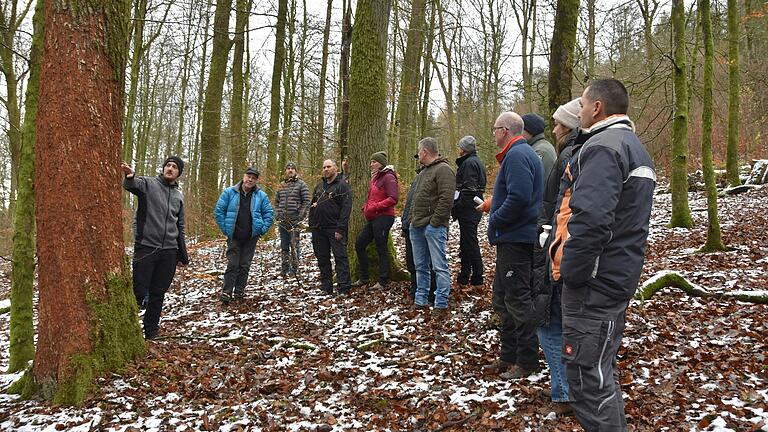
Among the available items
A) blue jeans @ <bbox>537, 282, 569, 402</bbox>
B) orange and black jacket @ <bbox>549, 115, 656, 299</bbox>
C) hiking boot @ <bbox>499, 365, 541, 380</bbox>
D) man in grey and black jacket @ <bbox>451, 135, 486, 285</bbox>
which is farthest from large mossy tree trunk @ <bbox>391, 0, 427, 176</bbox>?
orange and black jacket @ <bbox>549, 115, 656, 299</bbox>

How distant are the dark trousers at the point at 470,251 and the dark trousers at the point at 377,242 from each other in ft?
3.54

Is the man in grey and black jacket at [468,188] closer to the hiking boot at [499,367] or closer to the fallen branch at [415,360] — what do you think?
the fallen branch at [415,360]

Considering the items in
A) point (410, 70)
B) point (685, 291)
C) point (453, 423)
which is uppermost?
point (410, 70)

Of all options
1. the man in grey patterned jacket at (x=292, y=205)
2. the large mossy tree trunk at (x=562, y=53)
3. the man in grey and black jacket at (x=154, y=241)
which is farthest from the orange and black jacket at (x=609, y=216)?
the man in grey patterned jacket at (x=292, y=205)

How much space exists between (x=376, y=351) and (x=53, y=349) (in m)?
2.88

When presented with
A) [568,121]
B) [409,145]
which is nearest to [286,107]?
[409,145]

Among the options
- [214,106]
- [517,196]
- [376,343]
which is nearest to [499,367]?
[376,343]

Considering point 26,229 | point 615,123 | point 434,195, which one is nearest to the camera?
point 615,123

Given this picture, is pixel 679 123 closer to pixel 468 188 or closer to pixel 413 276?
pixel 468 188

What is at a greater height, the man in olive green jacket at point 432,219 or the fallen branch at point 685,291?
the man in olive green jacket at point 432,219

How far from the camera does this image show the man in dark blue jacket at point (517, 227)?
397 centimetres

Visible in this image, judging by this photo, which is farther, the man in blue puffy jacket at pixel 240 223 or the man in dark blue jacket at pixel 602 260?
the man in blue puffy jacket at pixel 240 223

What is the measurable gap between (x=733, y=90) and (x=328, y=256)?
40.3 feet

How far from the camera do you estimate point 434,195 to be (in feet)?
19.2
